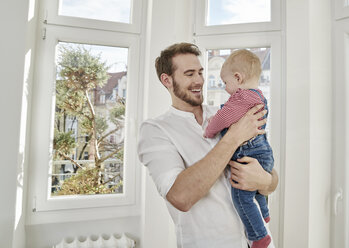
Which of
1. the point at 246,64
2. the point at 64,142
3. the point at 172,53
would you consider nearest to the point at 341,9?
the point at 246,64

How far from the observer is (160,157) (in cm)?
95

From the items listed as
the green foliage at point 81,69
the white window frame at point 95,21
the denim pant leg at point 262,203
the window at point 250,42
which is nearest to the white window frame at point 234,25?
the window at point 250,42

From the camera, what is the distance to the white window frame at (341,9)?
1678 mm

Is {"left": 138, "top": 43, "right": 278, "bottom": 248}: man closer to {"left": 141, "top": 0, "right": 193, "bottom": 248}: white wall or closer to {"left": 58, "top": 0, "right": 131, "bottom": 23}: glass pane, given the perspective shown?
{"left": 141, "top": 0, "right": 193, "bottom": 248}: white wall

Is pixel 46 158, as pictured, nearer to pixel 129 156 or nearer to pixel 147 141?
pixel 129 156

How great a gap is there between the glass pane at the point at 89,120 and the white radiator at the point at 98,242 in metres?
0.32

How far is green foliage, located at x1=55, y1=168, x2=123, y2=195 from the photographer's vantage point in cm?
184

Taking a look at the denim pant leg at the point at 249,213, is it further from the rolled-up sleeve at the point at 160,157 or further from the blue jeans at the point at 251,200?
the rolled-up sleeve at the point at 160,157

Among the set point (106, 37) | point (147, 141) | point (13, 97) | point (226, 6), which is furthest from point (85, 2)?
point (147, 141)

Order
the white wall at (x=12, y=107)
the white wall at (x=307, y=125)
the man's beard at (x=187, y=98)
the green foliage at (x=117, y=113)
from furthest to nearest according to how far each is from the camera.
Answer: the green foliage at (x=117, y=113)
the white wall at (x=307, y=125)
the white wall at (x=12, y=107)
the man's beard at (x=187, y=98)

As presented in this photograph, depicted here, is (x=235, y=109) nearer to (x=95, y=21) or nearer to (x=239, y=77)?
(x=239, y=77)

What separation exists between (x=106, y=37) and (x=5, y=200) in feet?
4.27

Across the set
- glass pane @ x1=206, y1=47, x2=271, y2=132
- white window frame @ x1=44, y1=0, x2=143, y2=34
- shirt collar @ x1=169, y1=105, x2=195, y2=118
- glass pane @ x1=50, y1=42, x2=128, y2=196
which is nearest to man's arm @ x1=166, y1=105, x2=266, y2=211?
shirt collar @ x1=169, y1=105, x2=195, y2=118

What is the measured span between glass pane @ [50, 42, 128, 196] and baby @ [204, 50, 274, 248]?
1135 millimetres
